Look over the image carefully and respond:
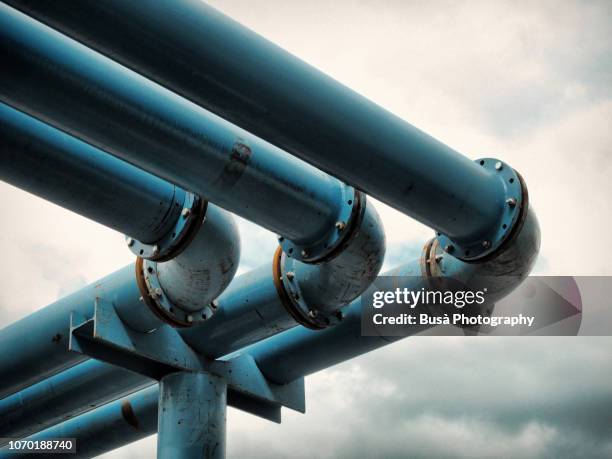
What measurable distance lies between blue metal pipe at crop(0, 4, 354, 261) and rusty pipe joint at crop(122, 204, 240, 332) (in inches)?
10.6

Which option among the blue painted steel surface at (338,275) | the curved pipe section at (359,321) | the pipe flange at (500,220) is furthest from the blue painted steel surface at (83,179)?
the pipe flange at (500,220)

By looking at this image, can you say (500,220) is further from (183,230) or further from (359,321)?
(183,230)

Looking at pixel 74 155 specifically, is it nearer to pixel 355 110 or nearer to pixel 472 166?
pixel 355 110

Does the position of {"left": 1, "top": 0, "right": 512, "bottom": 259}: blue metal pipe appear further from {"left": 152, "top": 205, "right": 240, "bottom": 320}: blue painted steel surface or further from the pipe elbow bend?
{"left": 152, "top": 205, "right": 240, "bottom": 320}: blue painted steel surface

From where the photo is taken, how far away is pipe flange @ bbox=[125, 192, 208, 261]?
14.4ft

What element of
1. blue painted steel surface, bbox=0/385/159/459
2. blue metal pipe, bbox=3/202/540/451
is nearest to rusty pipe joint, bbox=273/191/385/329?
blue metal pipe, bbox=3/202/540/451

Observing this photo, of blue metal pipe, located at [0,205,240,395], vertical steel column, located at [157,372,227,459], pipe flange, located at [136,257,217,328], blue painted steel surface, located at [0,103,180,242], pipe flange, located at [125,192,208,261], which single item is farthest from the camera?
vertical steel column, located at [157,372,227,459]

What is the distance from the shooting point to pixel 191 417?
203 inches

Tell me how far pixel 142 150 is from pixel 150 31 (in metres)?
0.63

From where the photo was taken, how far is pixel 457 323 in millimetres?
4871

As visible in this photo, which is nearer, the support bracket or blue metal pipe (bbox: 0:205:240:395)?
blue metal pipe (bbox: 0:205:240:395)

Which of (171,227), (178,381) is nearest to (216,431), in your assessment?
(178,381)

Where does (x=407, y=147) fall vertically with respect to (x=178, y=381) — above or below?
above

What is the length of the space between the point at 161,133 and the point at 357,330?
1887 millimetres
